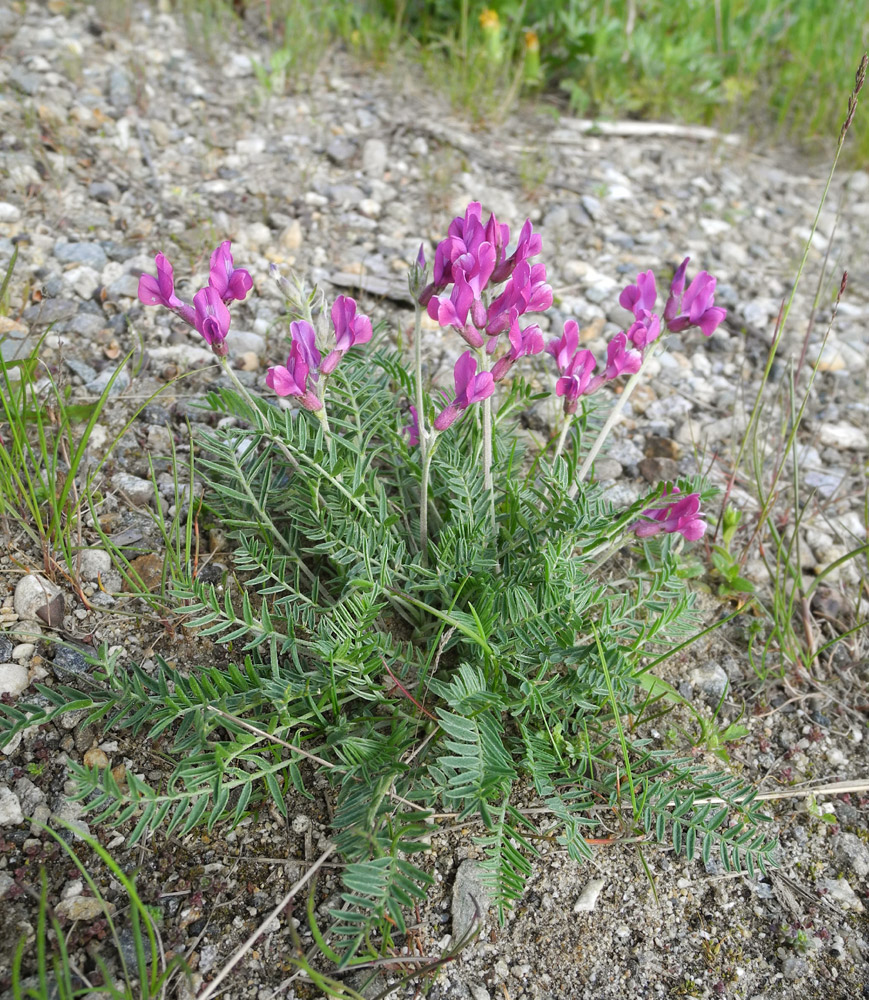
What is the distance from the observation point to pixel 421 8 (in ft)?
15.6

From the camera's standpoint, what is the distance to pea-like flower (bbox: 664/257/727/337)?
1868mm

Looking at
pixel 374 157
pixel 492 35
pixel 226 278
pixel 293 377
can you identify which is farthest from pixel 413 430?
pixel 492 35

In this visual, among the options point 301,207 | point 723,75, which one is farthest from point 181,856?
point 723,75

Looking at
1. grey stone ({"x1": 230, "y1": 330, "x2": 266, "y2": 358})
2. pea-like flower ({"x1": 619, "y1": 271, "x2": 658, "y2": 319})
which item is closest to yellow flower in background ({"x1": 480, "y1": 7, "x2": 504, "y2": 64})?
grey stone ({"x1": 230, "y1": 330, "x2": 266, "y2": 358})

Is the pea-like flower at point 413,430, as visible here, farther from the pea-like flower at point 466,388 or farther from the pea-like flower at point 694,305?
the pea-like flower at point 694,305

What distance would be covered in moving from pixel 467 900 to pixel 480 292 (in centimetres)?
131

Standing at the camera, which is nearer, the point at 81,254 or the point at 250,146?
the point at 81,254

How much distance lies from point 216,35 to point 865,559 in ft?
13.6

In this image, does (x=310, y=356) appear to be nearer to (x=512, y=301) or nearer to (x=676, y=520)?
(x=512, y=301)

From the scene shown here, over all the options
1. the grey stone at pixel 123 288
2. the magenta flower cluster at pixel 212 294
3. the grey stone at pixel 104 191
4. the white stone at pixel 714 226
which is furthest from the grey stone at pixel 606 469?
the grey stone at pixel 104 191

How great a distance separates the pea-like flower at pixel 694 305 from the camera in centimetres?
187

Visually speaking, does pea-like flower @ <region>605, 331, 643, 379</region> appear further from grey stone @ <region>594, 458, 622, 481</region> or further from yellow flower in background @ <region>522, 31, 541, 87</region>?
yellow flower in background @ <region>522, 31, 541, 87</region>

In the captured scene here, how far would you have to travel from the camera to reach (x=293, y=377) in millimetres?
1692

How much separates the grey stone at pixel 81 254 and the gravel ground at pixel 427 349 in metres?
0.01
